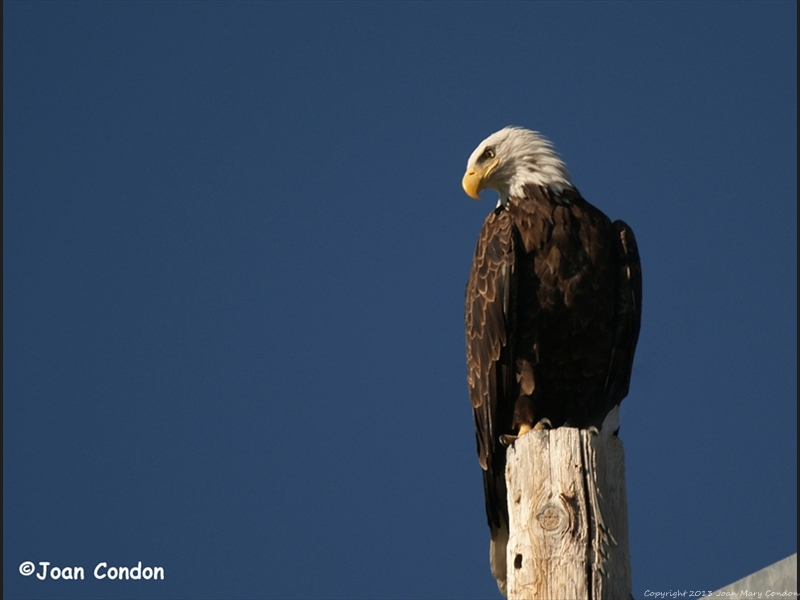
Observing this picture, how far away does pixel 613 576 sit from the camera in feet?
11.1

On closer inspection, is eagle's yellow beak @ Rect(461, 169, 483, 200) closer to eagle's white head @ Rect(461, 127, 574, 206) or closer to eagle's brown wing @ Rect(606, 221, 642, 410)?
eagle's white head @ Rect(461, 127, 574, 206)

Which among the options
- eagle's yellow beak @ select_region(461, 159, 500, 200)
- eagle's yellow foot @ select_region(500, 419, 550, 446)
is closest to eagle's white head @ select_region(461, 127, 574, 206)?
eagle's yellow beak @ select_region(461, 159, 500, 200)

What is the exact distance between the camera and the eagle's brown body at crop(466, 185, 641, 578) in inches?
205

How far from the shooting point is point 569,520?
3428mm

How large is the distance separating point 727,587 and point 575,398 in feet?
3.50

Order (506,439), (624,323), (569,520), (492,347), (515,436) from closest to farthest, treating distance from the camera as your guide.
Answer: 1. (569,520)
2. (506,439)
3. (515,436)
4. (492,347)
5. (624,323)

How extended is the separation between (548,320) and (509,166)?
3.34 feet

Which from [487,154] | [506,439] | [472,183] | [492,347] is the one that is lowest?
[506,439]

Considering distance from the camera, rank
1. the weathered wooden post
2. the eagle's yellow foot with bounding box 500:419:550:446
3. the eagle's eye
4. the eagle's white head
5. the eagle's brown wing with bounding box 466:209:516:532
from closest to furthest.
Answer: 1. the weathered wooden post
2. the eagle's yellow foot with bounding box 500:419:550:446
3. the eagle's brown wing with bounding box 466:209:516:532
4. the eagle's white head
5. the eagle's eye

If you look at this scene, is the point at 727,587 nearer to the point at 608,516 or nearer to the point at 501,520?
the point at 501,520

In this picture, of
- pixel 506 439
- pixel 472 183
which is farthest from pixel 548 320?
pixel 472 183

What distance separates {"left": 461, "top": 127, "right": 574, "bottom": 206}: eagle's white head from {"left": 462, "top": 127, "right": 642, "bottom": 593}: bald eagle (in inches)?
14.0

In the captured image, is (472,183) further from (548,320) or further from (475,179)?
(548,320)

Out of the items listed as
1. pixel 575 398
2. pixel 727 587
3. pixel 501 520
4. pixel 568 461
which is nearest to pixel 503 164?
pixel 575 398
